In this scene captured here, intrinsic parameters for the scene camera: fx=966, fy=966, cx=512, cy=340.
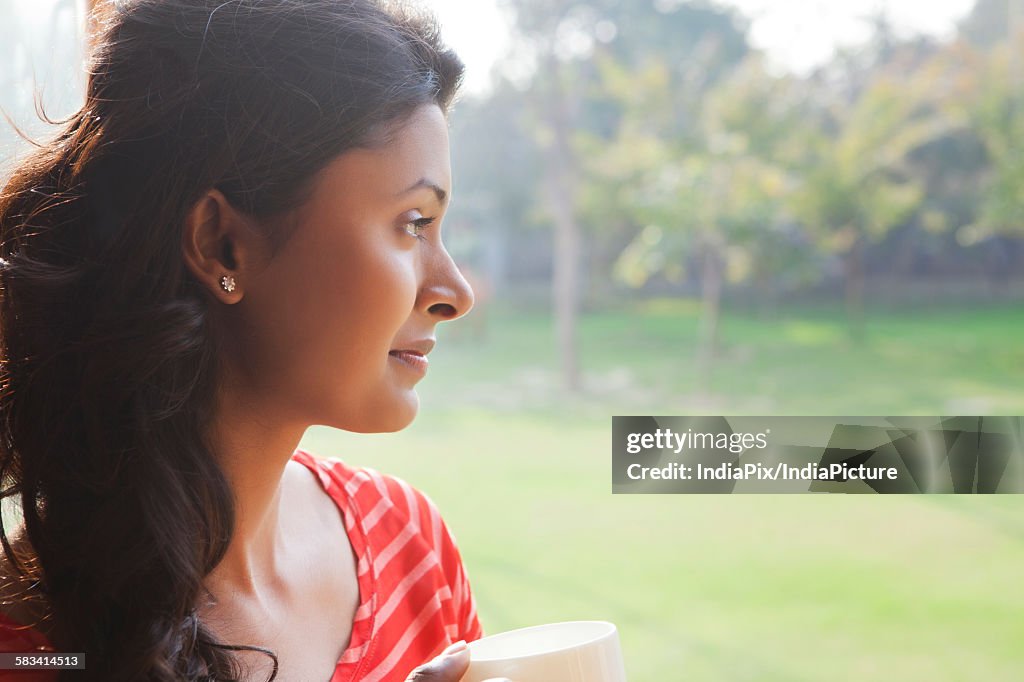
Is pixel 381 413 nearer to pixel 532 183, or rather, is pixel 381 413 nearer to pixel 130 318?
pixel 130 318

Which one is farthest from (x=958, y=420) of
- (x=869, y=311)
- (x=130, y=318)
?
(x=869, y=311)

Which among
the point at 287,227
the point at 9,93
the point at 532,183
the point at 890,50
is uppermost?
the point at 890,50

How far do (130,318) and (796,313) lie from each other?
3.84 metres

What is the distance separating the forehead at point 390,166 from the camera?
541mm

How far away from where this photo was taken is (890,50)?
3178 mm

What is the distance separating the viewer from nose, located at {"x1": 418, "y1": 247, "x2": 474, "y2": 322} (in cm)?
58

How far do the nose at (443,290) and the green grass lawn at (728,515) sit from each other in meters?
1.61

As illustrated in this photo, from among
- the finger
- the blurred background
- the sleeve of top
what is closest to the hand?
the finger

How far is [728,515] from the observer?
9.58 ft

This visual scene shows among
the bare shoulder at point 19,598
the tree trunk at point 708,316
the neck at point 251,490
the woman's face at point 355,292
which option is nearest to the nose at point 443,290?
the woman's face at point 355,292

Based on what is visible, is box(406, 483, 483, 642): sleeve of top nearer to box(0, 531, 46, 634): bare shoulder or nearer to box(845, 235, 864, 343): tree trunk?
box(0, 531, 46, 634): bare shoulder

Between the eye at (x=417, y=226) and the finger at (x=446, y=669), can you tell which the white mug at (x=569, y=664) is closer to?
the finger at (x=446, y=669)

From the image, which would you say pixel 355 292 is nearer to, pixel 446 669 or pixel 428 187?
pixel 428 187

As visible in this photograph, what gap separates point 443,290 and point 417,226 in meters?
0.04
